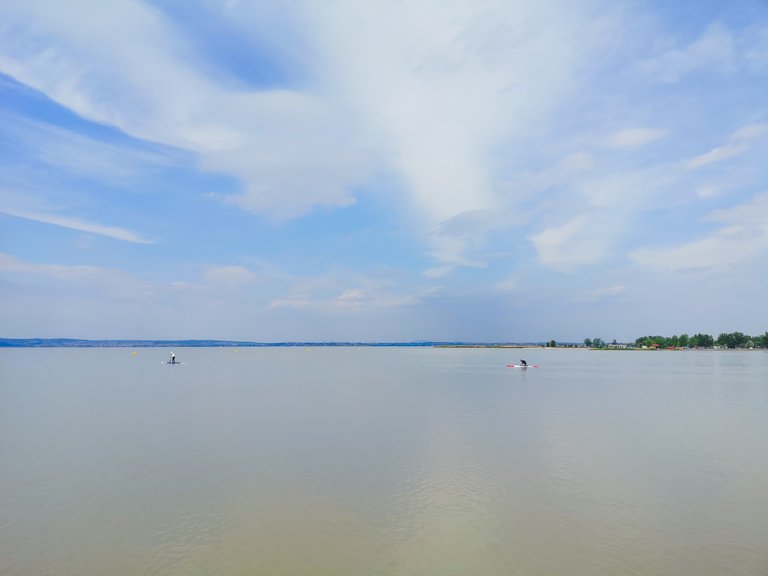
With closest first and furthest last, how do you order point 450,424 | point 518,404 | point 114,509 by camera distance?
point 114,509, point 450,424, point 518,404

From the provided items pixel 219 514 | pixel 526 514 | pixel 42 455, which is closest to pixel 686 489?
pixel 526 514

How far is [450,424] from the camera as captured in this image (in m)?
27.3

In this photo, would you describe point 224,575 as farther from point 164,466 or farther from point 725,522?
point 725,522

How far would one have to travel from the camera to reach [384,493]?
15336 millimetres

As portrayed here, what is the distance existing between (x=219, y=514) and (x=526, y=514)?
8.64 meters

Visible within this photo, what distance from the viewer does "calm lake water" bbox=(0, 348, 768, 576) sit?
36.3 feet

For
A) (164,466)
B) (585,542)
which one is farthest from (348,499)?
(164,466)

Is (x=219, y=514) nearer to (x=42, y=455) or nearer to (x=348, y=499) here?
(x=348, y=499)

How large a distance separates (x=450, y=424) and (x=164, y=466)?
14926 mm

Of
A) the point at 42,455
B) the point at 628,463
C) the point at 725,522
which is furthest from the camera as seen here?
the point at 42,455

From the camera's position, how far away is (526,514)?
13.7m

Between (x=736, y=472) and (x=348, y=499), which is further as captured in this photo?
(x=736, y=472)

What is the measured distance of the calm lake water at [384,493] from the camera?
36.3 ft

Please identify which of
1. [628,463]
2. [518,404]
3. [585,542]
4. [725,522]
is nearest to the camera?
[585,542]
